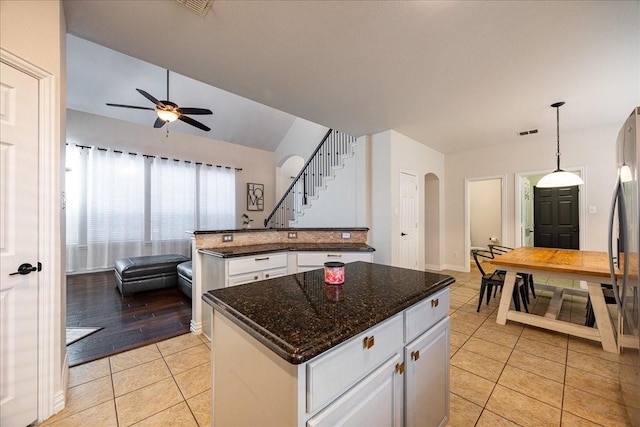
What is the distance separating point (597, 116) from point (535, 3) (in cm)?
320

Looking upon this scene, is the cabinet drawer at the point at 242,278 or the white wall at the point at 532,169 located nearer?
the cabinet drawer at the point at 242,278

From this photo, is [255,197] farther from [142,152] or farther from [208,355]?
[208,355]

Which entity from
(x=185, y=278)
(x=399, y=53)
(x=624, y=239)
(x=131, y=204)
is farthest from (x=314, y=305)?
(x=131, y=204)

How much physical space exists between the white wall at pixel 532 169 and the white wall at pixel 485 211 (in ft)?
7.04

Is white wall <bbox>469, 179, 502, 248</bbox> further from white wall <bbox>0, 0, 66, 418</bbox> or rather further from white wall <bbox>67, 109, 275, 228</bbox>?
white wall <bbox>0, 0, 66, 418</bbox>

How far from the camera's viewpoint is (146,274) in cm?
384

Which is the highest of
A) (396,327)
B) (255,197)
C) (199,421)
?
(255,197)

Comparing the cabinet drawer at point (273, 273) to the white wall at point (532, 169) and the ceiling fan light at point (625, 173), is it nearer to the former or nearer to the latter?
the ceiling fan light at point (625, 173)

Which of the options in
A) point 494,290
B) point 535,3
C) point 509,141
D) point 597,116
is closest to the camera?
point 535,3

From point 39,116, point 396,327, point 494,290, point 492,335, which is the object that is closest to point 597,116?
point 494,290

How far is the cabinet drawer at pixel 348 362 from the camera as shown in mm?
766

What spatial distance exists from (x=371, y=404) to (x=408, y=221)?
3.95m

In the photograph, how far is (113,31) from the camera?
6.35 feet

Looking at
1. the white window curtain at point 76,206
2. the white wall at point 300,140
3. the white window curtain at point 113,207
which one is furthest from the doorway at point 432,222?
the white window curtain at point 76,206
